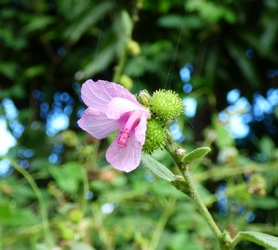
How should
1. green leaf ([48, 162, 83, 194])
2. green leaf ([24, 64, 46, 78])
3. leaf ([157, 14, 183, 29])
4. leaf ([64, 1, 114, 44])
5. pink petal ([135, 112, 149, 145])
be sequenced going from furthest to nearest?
green leaf ([24, 64, 46, 78]) → leaf ([64, 1, 114, 44]) → leaf ([157, 14, 183, 29]) → green leaf ([48, 162, 83, 194]) → pink petal ([135, 112, 149, 145])

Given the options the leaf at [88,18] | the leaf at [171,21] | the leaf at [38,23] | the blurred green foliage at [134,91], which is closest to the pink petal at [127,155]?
the blurred green foliage at [134,91]

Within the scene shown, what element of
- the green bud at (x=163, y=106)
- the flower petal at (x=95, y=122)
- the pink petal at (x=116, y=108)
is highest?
the pink petal at (x=116, y=108)

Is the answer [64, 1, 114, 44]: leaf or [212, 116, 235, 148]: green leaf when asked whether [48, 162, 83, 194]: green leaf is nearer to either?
[212, 116, 235, 148]: green leaf

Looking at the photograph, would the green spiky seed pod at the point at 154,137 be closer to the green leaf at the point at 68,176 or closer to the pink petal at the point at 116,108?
the pink petal at the point at 116,108

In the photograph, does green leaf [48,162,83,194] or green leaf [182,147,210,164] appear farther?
green leaf [48,162,83,194]

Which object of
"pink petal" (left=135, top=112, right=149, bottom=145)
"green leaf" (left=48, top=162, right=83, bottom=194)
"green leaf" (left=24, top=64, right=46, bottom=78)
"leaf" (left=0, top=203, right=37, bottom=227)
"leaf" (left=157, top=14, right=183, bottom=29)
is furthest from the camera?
"green leaf" (left=24, top=64, right=46, bottom=78)

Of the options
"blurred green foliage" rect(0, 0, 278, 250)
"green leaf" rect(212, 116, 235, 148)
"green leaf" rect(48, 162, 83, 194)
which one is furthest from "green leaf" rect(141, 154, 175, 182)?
"green leaf" rect(212, 116, 235, 148)

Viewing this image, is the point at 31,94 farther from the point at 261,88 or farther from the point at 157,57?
the point at 261,88

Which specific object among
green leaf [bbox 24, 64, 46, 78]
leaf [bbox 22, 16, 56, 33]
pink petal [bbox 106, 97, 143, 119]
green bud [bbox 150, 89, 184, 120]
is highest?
pink petal [bbox 106, 97, 143, 119]

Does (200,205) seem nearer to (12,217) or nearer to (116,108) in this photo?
(116,108)
